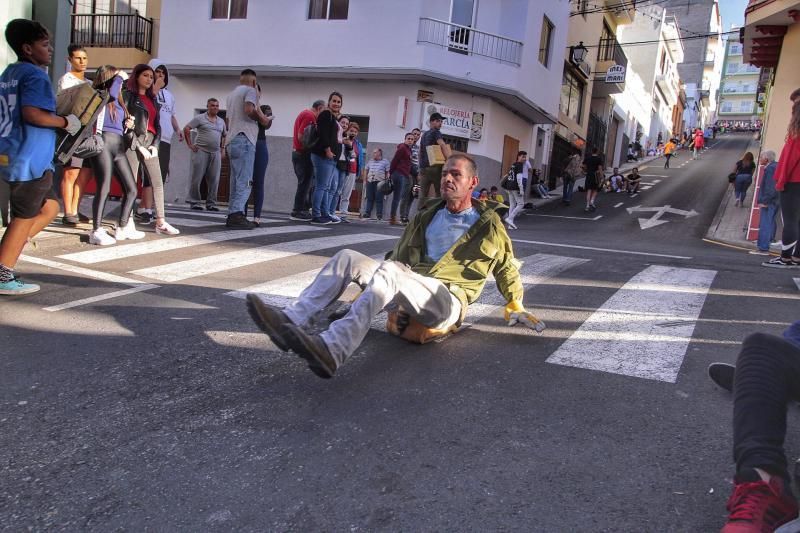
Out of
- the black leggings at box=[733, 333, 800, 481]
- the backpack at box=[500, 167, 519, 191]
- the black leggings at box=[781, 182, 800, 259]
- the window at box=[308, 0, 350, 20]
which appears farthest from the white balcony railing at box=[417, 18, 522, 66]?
the black leggings at box=[733, 333, 800, 481]

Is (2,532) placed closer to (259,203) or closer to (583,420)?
(583,420)

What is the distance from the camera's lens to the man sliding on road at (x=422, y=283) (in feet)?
9.35

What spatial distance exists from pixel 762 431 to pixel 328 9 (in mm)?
19106

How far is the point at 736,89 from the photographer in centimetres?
10306

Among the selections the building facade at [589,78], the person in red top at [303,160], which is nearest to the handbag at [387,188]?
the person in red top at [303,160]

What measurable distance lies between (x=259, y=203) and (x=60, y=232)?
110 inches

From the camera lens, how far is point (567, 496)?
7.11 feet

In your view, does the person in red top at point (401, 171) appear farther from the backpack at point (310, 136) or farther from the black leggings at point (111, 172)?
the black leggings at point (111, 172)

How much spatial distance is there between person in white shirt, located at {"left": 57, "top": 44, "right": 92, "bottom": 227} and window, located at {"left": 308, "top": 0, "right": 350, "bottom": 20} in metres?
12.7

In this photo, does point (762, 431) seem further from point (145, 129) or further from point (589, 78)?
point (589, 78)

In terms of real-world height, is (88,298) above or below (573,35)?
below

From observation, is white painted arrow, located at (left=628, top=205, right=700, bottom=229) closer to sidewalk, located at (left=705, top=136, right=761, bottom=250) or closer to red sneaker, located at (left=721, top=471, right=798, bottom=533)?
sidewalk, located at (left=705, top=136, right=761, bottom=250)

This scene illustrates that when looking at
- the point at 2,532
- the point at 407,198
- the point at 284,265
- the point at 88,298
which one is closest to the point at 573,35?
the point at 407,198

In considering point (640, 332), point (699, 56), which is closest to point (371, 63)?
point (640, 332)
